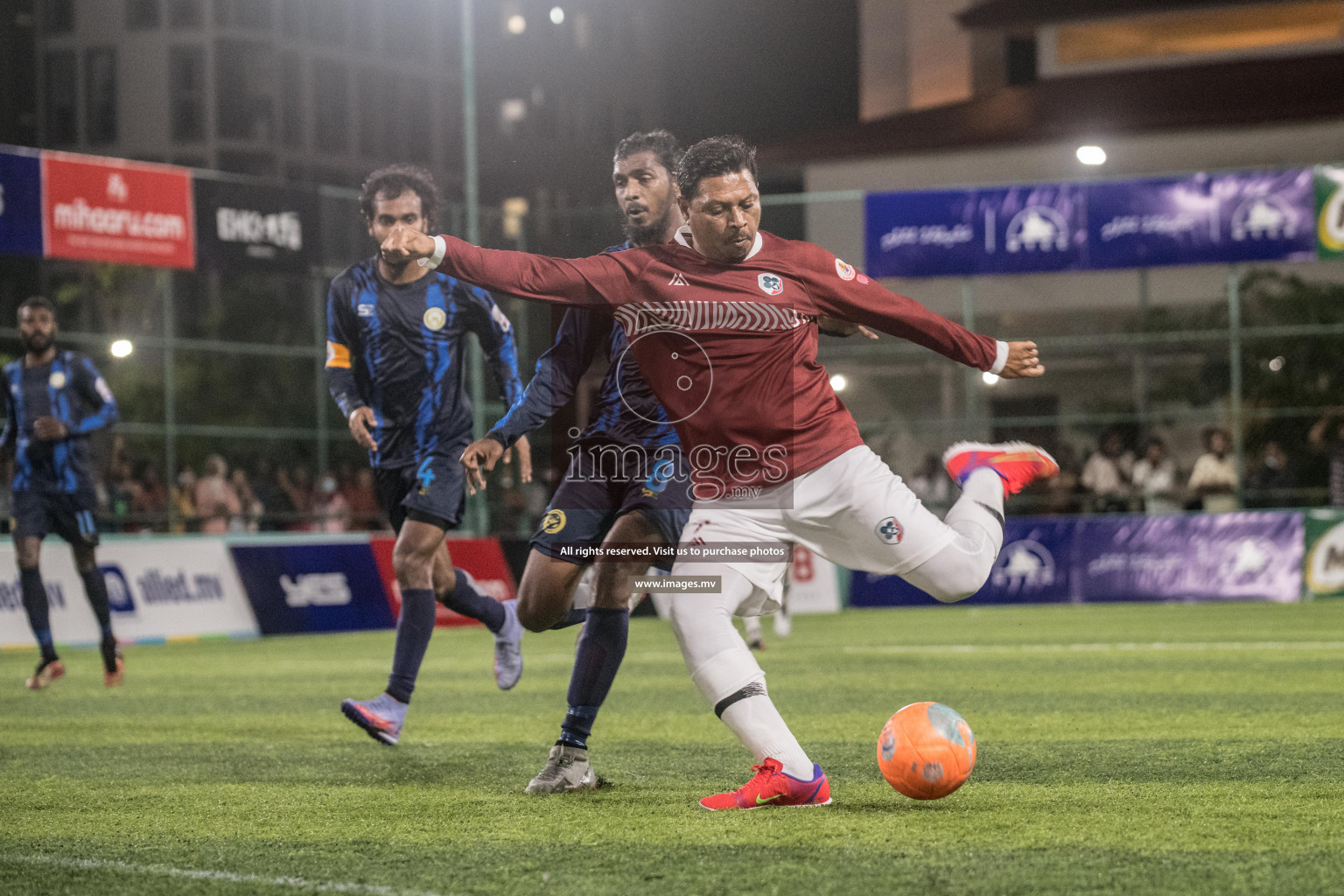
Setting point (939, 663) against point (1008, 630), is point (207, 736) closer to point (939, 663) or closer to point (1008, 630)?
point (939, 663)

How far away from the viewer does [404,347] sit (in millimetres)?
7180

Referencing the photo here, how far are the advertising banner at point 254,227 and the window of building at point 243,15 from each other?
42.3 metres

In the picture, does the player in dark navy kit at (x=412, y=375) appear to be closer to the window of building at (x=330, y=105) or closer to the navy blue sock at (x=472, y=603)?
the navy blue sock at (x=472, y=603)

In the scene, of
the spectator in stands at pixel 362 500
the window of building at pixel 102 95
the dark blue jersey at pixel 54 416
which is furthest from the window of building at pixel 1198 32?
the window of building at pixel 102 95

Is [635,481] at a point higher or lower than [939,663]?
higher

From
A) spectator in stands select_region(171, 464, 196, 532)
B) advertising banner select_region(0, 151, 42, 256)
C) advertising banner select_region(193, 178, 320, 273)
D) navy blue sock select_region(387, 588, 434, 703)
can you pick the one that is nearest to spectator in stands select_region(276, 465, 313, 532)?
spectator in stands select_region(171, 464, 196, 532)

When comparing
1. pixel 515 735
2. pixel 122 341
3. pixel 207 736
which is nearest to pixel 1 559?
pixel 122 341

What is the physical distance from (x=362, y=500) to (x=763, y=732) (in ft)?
56.7

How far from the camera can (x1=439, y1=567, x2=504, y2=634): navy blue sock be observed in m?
7.64

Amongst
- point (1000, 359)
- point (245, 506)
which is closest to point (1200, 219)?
point (245, 506)

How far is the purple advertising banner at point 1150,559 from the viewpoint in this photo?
1945 centimetres

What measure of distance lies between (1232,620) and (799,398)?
1202 cm

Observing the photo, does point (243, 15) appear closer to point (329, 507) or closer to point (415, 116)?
point (415, 116)

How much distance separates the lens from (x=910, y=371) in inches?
938
